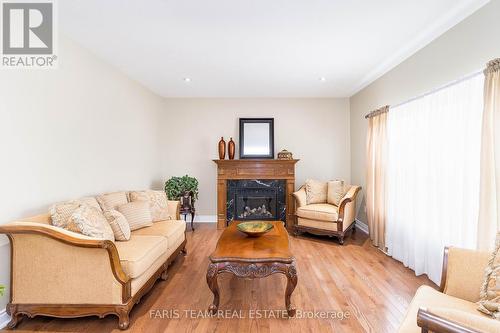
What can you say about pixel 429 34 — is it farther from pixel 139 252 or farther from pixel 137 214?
pixel 137 214

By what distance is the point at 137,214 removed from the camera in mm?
3018

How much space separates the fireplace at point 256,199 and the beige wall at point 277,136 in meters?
0.55

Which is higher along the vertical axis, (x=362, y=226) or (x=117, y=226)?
(x=117, y=226)

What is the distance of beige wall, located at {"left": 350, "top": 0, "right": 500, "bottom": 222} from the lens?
2084 mm

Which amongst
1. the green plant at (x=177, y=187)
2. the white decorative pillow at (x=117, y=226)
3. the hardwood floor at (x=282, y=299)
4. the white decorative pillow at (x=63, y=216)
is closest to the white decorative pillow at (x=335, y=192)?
the hardwood floor at (x=282, y=299)

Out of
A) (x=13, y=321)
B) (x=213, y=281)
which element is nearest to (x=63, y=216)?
(x=13, y=321)

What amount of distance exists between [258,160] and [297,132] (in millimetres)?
1167

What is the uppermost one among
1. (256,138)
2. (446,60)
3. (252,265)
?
(446,60)

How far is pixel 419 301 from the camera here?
152cm

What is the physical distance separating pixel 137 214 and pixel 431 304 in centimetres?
297

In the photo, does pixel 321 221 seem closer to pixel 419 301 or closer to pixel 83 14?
pixel 419 301

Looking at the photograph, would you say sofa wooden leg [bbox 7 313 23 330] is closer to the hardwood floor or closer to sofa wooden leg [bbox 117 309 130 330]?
the hardwood floor

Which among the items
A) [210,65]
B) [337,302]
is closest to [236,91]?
[210,65]

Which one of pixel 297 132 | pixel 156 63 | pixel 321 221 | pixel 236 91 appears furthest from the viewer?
pixel 297 132
